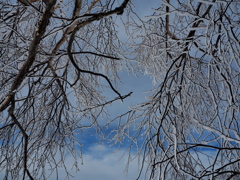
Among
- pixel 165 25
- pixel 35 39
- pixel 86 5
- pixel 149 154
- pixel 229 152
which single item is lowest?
pixel 229 152

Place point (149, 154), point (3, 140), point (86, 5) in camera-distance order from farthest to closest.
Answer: point (86, 5) < point (3, 140) < point (149, 154)

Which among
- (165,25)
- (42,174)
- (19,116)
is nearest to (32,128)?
(19,116)

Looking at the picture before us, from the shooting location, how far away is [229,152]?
165 centimetres

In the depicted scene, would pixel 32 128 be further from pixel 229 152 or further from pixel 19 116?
pixel 229 152

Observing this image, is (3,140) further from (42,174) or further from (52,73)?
(52,73)

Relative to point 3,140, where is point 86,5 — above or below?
above

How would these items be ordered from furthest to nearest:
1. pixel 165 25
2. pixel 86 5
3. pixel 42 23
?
pixel 86 5, pixel 165 25, pixel 42 23

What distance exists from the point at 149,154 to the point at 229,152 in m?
0.59

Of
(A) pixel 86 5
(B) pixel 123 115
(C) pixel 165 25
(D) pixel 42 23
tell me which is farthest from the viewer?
(A) pixel 86 5

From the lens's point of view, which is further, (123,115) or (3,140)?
(3,140)

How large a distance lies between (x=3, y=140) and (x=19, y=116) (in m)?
0.26

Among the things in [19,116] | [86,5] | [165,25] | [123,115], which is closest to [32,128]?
[19,116]

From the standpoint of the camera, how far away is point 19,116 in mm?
2738

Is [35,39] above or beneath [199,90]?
above
